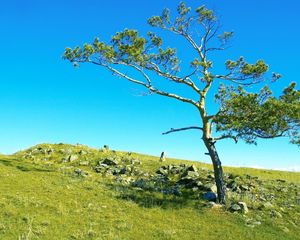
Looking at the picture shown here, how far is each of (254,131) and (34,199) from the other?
1675 cm

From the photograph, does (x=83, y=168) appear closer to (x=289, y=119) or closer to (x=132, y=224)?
(x=132, y=224)

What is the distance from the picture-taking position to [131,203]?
30.1 meters

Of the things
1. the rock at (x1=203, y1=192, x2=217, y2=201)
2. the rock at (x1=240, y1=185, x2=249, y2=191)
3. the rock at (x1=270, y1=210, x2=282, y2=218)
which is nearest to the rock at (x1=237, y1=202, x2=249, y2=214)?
the rock at (x1=270, y1=210, x2=282, y2=218)

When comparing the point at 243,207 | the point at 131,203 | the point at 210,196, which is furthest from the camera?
the point at 210,196

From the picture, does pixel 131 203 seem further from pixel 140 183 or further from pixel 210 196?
pixel 210 196

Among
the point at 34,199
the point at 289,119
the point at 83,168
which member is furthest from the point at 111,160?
the point at 289,119

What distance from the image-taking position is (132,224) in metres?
25.7

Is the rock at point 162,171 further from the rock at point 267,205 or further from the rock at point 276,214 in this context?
the rock at point 276,214

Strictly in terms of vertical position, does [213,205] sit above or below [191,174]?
below

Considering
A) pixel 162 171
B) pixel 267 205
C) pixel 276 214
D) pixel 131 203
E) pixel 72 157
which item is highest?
pixel 72 157

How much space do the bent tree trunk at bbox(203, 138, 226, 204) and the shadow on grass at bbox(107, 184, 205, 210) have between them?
1577 millimetres

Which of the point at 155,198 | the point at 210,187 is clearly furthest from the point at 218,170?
the point at 155,198

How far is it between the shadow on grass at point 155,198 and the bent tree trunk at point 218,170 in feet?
5.17

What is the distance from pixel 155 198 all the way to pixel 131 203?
2604 millimetres
